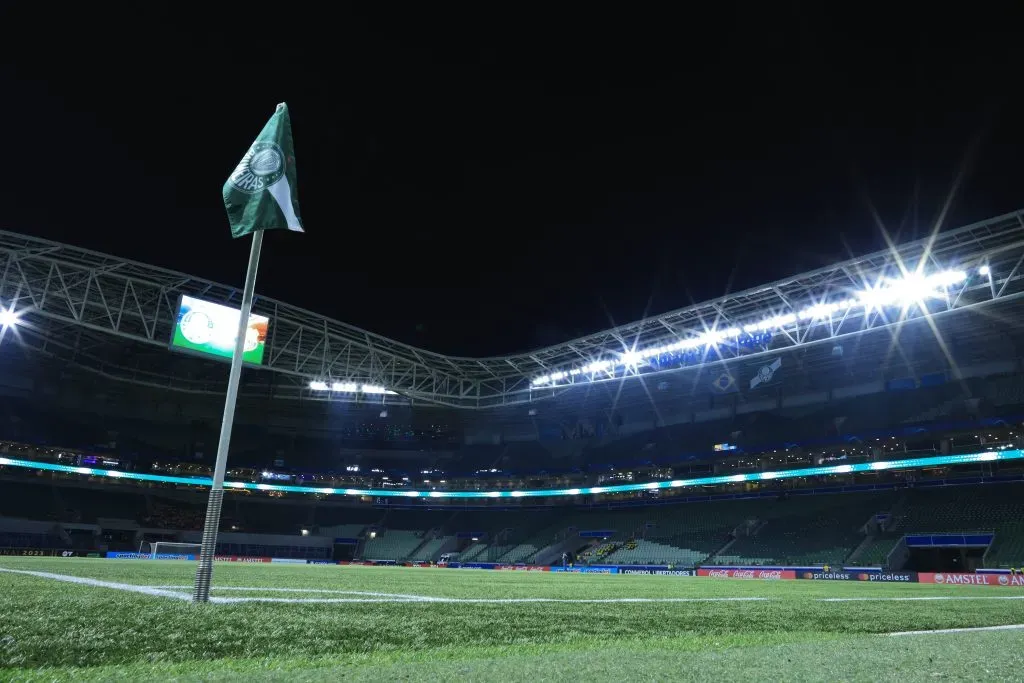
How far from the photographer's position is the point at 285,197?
6605 millimetres

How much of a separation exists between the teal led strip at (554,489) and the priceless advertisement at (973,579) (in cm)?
1020

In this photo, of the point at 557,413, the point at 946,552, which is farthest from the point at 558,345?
the point at 946,552

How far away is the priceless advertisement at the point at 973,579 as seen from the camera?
25.1 metres

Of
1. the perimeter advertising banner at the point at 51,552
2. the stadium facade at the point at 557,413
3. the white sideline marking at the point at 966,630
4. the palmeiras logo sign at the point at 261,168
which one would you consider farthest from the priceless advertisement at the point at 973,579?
the perimeter advertising banner at the point at 51,552

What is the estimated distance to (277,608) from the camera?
5.77 metres

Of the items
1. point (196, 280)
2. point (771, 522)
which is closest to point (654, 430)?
point (771, 522)

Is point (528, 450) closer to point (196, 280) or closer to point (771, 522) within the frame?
point (771, 522)

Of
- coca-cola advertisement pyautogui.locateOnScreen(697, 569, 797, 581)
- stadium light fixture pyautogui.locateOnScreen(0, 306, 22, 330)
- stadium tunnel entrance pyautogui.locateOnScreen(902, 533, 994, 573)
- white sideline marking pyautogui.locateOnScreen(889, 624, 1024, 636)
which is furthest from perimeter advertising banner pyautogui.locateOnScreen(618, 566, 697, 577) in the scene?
stadium light fixture pyautogui.locateOnScreen(0, 306, 22, 330)

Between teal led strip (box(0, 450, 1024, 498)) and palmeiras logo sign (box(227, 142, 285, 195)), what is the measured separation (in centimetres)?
2997

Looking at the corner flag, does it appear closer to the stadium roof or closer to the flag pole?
the flag pole

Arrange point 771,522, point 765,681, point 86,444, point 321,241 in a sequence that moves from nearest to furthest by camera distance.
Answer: point 765,681
point 321,241
point 771,522
point 86,444

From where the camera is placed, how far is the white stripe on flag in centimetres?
653

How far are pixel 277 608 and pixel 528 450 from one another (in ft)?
189

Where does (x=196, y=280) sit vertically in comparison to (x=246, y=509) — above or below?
above
